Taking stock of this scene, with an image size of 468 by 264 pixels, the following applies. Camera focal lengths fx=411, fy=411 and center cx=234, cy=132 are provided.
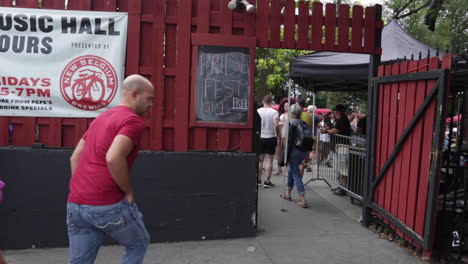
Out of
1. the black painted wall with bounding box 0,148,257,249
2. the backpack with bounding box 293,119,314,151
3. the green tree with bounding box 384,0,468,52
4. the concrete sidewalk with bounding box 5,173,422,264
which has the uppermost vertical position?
the green tree with bounding box 384,0,468,52

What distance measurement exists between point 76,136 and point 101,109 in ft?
1.46

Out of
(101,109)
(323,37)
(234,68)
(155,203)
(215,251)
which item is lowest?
(215,251)

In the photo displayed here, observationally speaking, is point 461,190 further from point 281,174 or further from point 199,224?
point 281,174

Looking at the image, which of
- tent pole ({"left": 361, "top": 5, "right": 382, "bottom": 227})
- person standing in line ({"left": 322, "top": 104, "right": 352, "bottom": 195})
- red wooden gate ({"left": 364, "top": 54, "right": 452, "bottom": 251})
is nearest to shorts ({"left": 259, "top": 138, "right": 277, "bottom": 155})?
person standing in line ({"left": 322, "top": 104, "right": 352, "bottom": 195})

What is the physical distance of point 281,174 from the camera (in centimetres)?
1013

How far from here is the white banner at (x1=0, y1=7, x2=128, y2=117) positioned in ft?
15.4

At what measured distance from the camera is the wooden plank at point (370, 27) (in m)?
5.48

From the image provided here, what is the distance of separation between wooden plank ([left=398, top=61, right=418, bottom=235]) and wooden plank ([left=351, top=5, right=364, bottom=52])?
782 mm

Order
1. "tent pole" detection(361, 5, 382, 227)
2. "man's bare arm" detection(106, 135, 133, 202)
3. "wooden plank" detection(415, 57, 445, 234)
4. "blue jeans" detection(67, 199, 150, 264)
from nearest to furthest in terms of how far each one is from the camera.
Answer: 1. "man's bare arm" detection(106, 135, 133, 202)
2. "blue jeans" detection(67, 199, 150, 264)
3. "wooden plank" detection(415, 57, 445, 234)
4. "tent pole" detection(361, 5, 382, 227)

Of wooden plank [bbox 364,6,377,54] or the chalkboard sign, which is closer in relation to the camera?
the chalkboard sign

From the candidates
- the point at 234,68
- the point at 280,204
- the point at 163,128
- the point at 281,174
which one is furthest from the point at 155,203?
the point at 281,174

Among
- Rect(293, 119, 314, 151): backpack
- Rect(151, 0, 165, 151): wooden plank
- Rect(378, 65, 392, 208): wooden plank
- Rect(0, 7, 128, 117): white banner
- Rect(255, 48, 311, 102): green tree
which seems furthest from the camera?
Rect(255, 48, 311, 102): green tree

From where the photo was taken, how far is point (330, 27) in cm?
534

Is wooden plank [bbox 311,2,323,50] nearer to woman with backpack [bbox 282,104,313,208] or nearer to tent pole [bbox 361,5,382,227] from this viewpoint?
tent pole [bbox 361,5,382,227]
